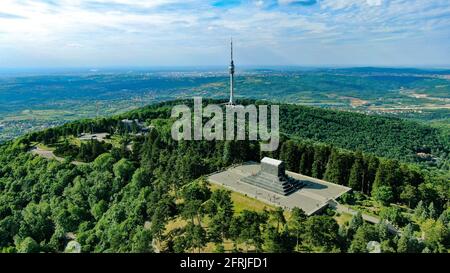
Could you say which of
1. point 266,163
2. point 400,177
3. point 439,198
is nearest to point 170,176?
point 266,163

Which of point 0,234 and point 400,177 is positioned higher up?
point 400,177

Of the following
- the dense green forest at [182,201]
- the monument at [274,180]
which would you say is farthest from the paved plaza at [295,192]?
the dense green forest at [182,201]

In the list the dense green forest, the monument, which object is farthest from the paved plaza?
the dense green forest

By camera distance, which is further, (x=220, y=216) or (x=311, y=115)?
(x=311, y=115)

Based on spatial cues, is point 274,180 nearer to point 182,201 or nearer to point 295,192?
point 295,192

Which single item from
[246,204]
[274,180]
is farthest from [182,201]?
[274,180]

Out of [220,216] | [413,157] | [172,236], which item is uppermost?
[220,216]

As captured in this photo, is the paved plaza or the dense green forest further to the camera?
the paved plaza

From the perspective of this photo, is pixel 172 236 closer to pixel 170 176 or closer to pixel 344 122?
pixel 170 176

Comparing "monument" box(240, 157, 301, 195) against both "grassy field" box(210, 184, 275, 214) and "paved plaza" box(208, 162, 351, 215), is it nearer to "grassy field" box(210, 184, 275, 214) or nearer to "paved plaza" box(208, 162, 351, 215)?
"paved plaza" box(208, 162, 351, 215)
